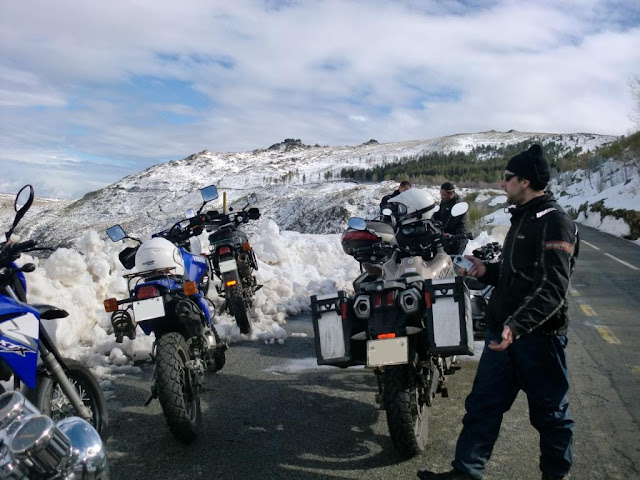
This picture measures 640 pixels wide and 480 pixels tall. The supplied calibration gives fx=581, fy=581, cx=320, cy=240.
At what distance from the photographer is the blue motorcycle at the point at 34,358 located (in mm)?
2932

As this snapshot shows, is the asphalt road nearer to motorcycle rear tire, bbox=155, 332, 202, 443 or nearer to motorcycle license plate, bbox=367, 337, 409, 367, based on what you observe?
motorcycle rear tire, bbox=155, 332, 202, 443

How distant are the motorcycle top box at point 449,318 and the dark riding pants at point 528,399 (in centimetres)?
25

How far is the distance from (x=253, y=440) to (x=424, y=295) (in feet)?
5.27

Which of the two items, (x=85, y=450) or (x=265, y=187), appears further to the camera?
(x=265, y=187)

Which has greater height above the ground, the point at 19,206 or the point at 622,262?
the point at 19,206

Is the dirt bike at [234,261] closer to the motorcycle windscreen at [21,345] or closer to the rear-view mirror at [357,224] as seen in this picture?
the rear-view mirror at [357,224]

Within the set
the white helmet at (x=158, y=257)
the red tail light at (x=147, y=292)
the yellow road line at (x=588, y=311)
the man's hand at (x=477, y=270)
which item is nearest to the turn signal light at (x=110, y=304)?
the red tail light at (x=147, y=292)

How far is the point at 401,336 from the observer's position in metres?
3.64

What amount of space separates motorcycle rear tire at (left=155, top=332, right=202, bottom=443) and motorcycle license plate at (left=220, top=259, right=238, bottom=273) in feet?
8.94

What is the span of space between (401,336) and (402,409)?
1.46 feet

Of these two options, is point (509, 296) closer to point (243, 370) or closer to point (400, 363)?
point (400, 363)

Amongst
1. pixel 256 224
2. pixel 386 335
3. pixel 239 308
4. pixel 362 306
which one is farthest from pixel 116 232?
pixel 256 224

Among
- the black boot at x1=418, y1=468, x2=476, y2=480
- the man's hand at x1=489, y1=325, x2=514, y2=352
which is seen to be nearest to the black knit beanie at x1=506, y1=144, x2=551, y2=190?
the man's hand at x1=489, y1=325, x2=514, y2=352

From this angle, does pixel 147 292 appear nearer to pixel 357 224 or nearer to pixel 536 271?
pixel 357 224
